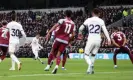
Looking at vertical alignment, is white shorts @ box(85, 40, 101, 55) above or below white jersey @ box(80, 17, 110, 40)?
below

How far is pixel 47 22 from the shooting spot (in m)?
57.5

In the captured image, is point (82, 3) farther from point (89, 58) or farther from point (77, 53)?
point (89, 58)

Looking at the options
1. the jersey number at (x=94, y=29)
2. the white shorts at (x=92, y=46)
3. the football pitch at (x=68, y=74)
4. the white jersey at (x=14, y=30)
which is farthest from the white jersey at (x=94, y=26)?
the white jersey at (x=14, y=30)

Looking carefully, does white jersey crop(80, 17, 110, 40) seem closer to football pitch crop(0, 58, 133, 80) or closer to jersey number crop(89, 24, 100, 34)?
jersey number crop(89, 24, 100, 34)

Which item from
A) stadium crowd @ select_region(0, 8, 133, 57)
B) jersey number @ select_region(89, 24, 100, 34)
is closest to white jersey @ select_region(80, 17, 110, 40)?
jersey number @ select_region(89, 24, 100, 34)

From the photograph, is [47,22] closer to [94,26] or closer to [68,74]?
[94,26]

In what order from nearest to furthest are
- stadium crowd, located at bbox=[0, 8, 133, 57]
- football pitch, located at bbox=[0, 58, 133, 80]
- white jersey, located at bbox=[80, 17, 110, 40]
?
1. football pitch, located at bbox=[0, 58, 133, 80]
2. white jersey, located at bbox=[80, 17, 110, 40]
3. stadium crowd, located at bbox=[0, 8, 133, 57]

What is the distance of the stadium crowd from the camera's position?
4891 centimetres

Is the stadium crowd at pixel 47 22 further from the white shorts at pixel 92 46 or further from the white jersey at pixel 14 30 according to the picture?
the white shorts at pixel 92 46

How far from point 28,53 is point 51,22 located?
6.74m

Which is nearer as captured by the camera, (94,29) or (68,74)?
(68,74)

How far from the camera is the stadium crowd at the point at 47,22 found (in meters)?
48.9

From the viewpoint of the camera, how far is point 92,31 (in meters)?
18.8

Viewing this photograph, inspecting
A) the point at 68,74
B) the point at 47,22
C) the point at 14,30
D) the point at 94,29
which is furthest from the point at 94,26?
the point at 47,22
